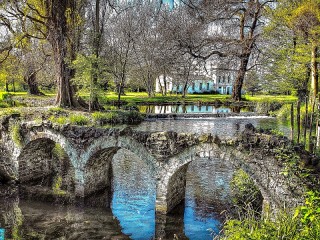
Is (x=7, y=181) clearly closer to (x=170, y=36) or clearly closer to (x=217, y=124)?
(x=217, y=124)

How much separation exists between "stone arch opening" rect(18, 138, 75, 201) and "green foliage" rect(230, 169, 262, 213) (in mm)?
5863

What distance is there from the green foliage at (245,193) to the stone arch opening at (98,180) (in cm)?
442

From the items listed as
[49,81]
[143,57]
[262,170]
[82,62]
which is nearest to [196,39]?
[143,57]

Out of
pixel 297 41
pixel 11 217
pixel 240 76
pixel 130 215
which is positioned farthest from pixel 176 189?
pixel 240 76

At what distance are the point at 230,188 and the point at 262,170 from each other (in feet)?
12.0

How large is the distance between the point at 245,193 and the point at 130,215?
3940 millimetres

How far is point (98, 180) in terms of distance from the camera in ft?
43.0

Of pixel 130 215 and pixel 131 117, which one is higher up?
pixel 131 117

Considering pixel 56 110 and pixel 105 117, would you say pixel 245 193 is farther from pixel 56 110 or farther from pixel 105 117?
pixel 56 110

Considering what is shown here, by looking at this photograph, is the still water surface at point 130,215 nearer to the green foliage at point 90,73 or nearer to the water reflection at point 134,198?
the water reflection at point 134,198

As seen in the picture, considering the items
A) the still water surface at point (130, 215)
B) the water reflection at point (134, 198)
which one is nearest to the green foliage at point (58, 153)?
the water reflection at point (134, 198)

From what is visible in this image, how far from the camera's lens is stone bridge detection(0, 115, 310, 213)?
31.6 ft

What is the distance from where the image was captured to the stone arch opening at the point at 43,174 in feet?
42.0

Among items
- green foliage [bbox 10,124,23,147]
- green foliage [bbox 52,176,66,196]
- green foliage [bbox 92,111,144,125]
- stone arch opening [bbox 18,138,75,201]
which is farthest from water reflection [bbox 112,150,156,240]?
green foliage [bbox 92,111,144,125]
